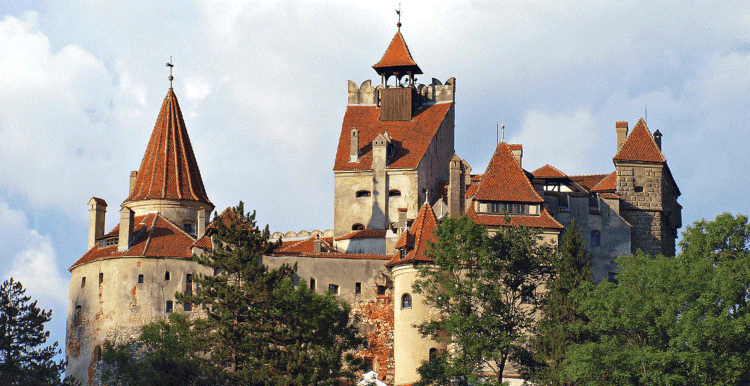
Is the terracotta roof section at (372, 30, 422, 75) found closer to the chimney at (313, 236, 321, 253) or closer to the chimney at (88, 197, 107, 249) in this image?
the chimney at (313, 236, 321, 253)

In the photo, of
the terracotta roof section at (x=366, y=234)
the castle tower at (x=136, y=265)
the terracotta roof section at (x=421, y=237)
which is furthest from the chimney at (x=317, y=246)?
the castle tower at (x=136, y=265)

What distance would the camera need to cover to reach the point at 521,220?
258 ft

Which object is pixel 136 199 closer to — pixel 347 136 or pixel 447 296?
pixel 347 136

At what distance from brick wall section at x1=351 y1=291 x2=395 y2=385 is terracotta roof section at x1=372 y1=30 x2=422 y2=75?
71.5ft

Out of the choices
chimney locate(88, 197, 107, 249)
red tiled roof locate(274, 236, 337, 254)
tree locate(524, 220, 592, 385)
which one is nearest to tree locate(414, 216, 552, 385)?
tree locate(524, 220, 592, 385)

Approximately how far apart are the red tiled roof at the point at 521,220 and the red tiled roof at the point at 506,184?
860mm

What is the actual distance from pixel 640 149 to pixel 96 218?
31.2 metres

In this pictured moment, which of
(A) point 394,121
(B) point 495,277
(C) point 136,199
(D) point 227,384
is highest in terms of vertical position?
(A) point 394,121

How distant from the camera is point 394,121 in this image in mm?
94875

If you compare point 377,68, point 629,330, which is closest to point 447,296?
point 629,330

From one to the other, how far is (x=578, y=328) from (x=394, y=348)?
1252 cm

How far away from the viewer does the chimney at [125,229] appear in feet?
271

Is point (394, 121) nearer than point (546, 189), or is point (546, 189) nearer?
point (546, 189)

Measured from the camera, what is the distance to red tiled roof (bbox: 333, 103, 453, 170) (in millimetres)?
90938
